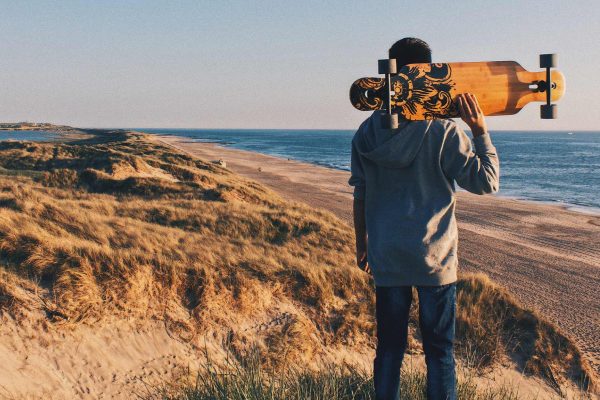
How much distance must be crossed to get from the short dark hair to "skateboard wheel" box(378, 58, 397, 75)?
1.42 ft

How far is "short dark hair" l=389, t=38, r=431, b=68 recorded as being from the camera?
262 cm

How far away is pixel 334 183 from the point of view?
37812 mm

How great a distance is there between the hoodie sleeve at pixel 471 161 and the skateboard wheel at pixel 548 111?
0.95 feet

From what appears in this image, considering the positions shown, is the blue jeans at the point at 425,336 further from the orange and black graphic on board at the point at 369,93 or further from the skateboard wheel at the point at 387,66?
the skateboard wheel at the point at 387,66

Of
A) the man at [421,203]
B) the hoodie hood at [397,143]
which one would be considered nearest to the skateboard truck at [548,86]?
the man at [421,203]

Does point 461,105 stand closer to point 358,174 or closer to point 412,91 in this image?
point 412,91

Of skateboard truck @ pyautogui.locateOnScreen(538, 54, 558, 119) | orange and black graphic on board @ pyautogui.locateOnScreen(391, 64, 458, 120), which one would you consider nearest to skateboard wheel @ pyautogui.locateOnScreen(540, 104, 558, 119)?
skateboard truck @ pyautogui.locateOnScreen(538, 54, 558, 119)

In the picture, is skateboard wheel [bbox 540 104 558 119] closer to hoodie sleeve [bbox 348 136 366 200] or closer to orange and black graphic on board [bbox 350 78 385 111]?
orange and black graphic on board [bbox 350 78 385 111]

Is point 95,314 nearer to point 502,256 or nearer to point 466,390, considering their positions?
point 466,390

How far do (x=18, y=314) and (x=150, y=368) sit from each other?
163 cm

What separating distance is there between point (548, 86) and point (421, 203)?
2.89 ft

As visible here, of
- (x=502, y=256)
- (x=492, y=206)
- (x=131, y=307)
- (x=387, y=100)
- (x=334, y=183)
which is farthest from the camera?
(x=334, y=183)

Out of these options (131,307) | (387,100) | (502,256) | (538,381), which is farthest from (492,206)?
(387,100)

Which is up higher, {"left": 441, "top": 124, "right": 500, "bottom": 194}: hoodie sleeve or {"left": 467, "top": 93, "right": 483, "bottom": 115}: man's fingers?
{"left": 467, "top": 93, "right": 483, "bottom": 115}: man's fingers
